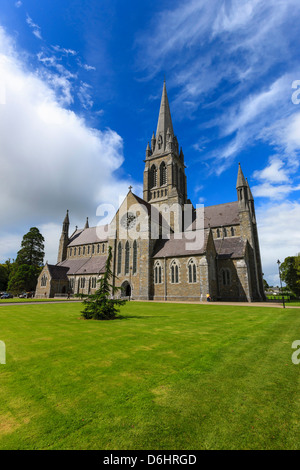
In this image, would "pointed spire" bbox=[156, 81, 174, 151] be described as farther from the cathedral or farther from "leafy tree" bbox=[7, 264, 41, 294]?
"leafy tree" bbox=[7, 264, 41, 294]

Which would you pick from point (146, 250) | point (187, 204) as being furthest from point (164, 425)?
point (187, 204)

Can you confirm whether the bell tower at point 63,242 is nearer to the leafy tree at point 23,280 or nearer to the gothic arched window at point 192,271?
the leafy tree at point 23,280

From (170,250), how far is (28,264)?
129 ft

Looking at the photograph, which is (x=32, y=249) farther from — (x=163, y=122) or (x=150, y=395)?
(x=150, y=395)

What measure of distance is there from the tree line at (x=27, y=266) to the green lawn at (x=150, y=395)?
4909 cm

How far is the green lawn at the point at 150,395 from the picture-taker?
3.13 metres

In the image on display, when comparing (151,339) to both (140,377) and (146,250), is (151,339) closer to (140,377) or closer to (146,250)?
(140,377)

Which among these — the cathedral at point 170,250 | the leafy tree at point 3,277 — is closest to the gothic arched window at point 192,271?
the cathedral at point 170,250

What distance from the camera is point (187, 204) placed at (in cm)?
5172

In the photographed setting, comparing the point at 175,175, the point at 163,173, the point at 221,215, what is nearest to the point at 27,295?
the point at 163,173

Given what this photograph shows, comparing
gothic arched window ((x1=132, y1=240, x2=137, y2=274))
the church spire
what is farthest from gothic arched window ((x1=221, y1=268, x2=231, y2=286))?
gothic arched window ((x1=132, y1=240, x2=137, y2=274))

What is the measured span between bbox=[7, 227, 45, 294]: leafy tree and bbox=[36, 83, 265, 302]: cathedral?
5.73m
